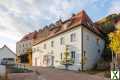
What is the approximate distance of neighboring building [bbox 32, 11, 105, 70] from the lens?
4991 centimetres

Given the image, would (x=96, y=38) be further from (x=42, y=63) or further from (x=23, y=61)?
(x=23, y=61)

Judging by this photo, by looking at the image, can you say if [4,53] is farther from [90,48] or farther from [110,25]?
[90,48]

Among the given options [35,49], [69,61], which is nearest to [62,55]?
[69,61]

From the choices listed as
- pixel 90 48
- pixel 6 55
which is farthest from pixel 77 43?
pixel 6 55

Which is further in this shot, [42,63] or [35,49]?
[35,49]

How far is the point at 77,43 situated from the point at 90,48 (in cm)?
318

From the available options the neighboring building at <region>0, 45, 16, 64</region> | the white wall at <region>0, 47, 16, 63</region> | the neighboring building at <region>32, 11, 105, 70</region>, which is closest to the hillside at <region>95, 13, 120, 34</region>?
the neighboring building at <region>32, 11, 105, 70</region>

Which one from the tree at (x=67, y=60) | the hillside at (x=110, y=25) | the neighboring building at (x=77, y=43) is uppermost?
the hillside at (x=110, y=25)

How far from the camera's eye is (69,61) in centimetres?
5138

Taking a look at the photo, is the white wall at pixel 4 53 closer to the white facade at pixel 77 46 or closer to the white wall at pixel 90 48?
the white facade at pixel 77 46

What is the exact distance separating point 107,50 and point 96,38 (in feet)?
10.5

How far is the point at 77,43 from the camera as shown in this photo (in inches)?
1982

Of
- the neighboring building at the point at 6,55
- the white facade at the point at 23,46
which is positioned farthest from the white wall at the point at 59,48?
the white facade at the point at 23,46

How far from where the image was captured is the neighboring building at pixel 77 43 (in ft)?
164
